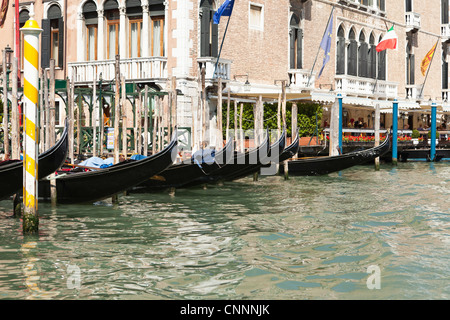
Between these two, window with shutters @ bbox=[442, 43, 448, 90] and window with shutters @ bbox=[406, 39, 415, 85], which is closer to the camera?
window with shutters @ bbox=[406, 39, 415, 85]

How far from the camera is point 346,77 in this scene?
67.0 feet

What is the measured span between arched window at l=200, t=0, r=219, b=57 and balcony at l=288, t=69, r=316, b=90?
3247 mm

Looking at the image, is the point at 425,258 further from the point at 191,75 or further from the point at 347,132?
the point at 347,132

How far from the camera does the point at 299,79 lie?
18312 mm

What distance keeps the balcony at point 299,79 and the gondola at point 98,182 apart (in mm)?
9748

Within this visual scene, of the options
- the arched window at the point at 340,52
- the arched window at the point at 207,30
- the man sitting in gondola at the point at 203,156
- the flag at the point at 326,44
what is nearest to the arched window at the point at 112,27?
the arched window at the point at 207,30

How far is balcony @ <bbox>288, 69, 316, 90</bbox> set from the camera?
18.2 meters

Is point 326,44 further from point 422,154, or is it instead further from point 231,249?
point 231,249

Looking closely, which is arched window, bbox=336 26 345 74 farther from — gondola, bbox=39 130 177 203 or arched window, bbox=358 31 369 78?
gondola, bbox=39 130 177 203

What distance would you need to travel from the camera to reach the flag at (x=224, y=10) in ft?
47.2

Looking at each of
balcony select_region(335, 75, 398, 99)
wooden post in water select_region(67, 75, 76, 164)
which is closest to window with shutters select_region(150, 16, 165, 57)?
wooden post in water select_region(67, 75, 76, 164)

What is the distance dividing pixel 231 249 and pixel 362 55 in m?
16.5
